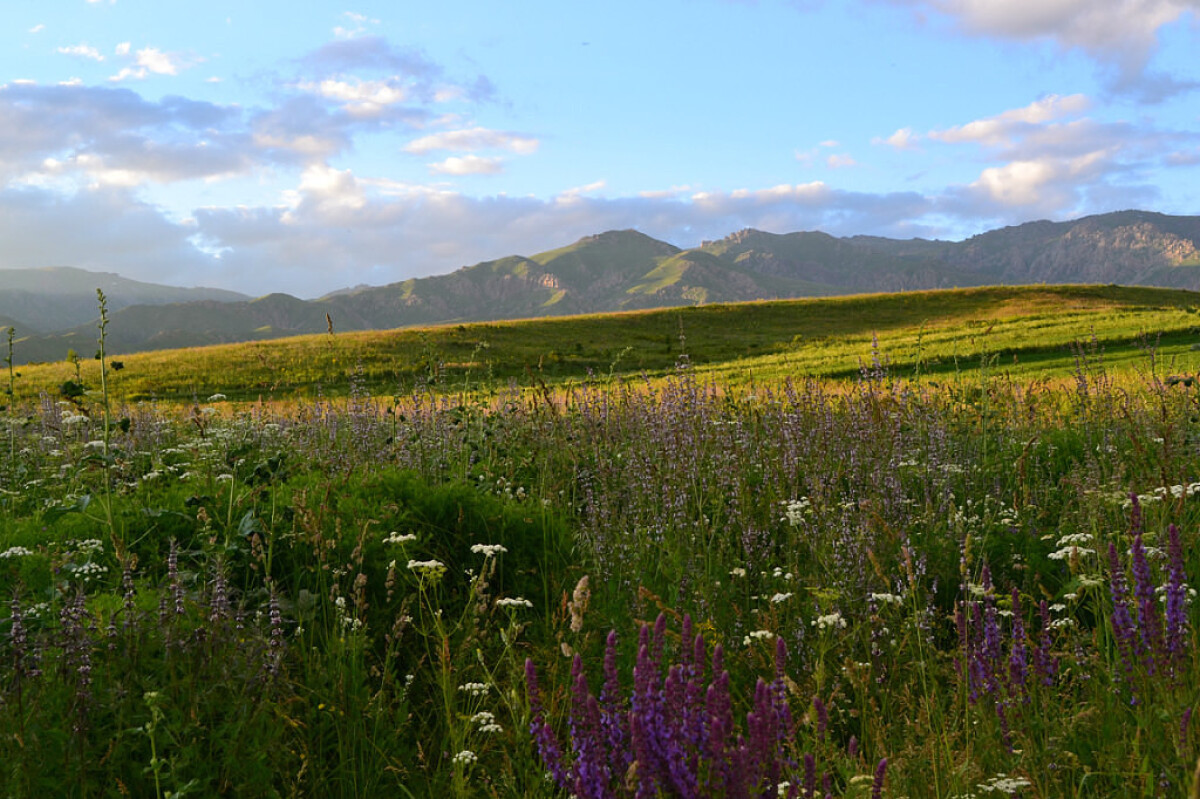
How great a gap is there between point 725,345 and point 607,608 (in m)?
50.4

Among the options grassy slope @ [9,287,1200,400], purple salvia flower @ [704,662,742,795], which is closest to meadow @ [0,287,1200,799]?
purple salvia flower @ [704,662,742,795]

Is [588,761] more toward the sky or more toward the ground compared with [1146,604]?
more toward the ground

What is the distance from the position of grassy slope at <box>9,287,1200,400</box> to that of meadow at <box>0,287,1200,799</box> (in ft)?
5.80

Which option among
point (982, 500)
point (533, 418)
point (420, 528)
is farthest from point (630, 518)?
point (982, 500)

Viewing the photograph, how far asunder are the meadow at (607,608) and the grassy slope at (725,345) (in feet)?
5.80

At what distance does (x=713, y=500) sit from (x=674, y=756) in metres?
4.84

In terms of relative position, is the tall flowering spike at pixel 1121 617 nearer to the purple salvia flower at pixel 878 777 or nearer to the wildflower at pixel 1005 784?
the wildflower at pixel 1005 784

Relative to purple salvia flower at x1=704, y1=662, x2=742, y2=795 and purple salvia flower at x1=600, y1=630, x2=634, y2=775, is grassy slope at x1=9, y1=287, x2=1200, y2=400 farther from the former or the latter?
purple salvia flower at x1=704, y1=662, x2=742, y2=795

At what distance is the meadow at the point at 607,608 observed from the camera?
2.96m

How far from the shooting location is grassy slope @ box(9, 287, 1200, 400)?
28.0 metres

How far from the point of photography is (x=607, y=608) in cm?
517

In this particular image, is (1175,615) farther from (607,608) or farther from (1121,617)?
(607,608)

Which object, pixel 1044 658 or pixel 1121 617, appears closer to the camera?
pixel 1121 617

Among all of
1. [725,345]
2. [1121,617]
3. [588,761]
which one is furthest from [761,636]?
[725,345]
